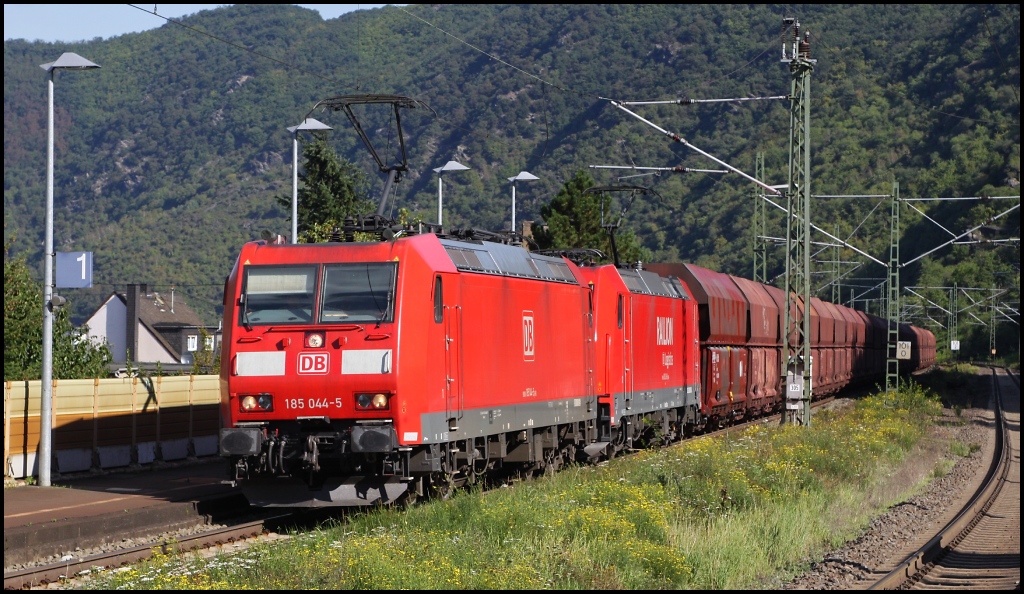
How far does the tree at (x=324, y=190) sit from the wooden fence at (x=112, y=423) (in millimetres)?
24638

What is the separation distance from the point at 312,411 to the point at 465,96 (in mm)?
88918

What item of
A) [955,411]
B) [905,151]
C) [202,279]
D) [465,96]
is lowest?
[955,411]

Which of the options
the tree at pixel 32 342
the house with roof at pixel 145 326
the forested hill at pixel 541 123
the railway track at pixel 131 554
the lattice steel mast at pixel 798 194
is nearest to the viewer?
the railway track at pixel 131 554

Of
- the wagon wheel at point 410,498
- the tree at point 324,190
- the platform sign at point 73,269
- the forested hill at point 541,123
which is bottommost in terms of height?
the wagon wheel at point 410,498

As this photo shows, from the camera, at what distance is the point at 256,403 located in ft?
48.7

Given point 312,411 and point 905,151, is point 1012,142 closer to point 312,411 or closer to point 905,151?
point 905,151

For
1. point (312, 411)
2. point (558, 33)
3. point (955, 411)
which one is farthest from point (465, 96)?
point (312, 411)

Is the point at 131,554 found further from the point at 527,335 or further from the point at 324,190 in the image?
the point at 324,190

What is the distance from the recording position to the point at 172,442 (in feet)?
76.2

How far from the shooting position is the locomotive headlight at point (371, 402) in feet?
47.7

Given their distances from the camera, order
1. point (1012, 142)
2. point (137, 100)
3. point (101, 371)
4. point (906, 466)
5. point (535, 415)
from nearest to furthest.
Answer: point (535, 415), point (906, 466), point (101, 371), point (1012, 142), point (137, 100)

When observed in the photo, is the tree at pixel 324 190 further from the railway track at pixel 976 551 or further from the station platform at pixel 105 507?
the railway track at pixel 976 551

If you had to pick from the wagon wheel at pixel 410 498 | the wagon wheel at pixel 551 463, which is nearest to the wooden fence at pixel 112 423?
the wagon wheel at pixel 410 498

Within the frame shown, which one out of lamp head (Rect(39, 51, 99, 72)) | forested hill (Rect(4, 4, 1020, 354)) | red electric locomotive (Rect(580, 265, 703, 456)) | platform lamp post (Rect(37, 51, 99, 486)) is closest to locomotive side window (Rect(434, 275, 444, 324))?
red electric locomotive (Rect(580, 265, 703, 456))
